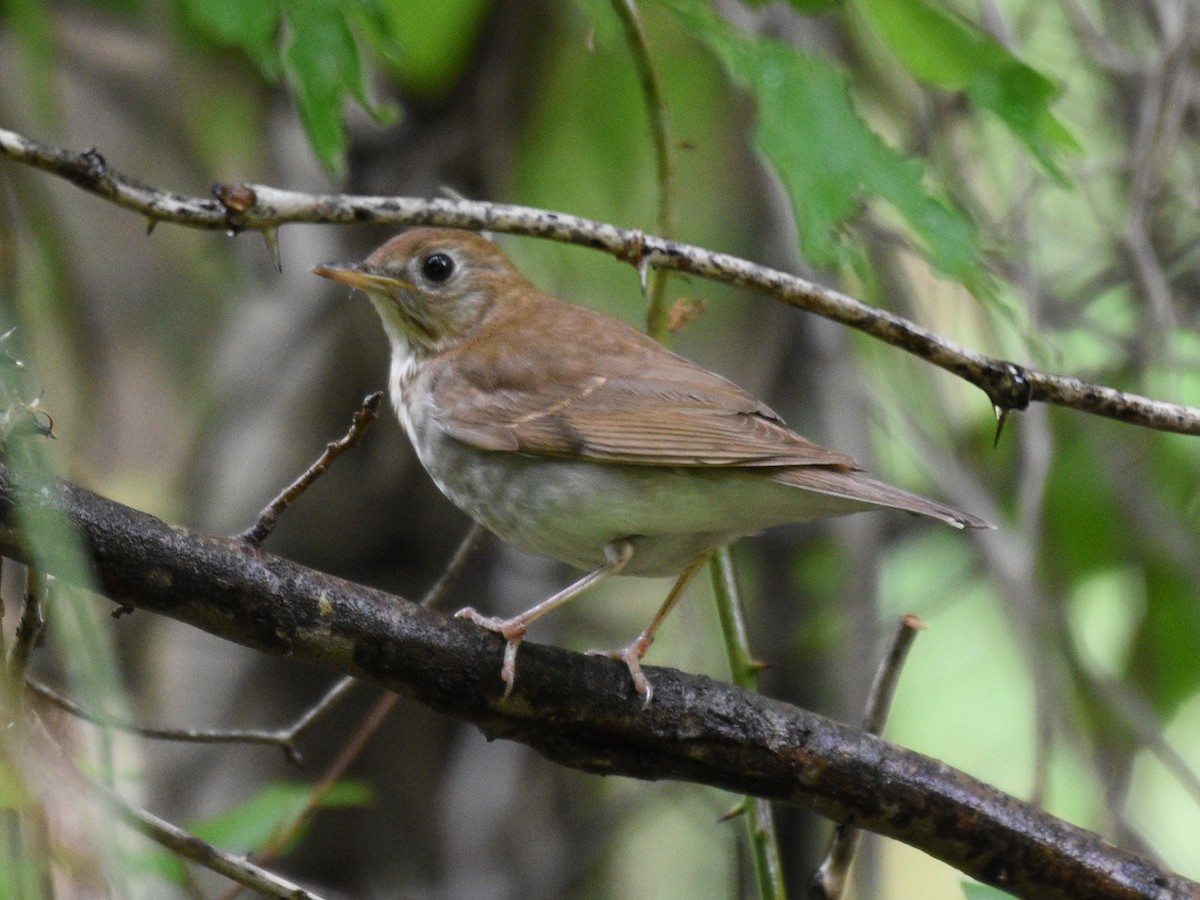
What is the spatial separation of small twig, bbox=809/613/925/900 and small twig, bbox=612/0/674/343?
0.98 m

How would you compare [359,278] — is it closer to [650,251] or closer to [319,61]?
[319,61]

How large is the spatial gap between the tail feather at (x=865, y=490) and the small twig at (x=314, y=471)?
3.58ft

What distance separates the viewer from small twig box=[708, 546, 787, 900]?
290 centimetres

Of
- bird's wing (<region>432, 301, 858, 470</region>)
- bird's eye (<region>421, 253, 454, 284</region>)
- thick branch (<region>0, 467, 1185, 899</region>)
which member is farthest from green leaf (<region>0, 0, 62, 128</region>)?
thick branch (<region>0, 467, 1185, 899</region>)

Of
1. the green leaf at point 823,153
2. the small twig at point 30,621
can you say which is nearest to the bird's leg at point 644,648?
the green leaf at point 823,153

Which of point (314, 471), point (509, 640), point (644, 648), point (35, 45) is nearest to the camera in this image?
point (314, 471)

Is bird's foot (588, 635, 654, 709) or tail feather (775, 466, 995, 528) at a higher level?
tail feather (775, 466, 995, 528)

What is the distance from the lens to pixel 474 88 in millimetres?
5293

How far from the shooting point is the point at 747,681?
314cm

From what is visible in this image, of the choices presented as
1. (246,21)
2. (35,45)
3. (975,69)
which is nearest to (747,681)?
(975,69)

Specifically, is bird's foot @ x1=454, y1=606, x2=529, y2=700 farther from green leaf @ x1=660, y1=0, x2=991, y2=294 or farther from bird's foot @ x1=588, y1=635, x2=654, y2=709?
green leaf @ x1=660, y1=0, x2=991, y2=294

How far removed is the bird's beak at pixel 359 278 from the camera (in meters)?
3.72

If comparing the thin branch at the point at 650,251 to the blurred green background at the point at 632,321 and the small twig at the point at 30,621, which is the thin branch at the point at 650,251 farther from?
the blurred green background at the point at 632,321

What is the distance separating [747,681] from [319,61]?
166cm
